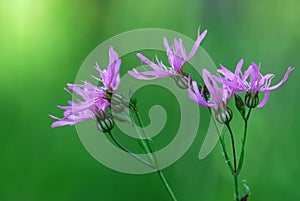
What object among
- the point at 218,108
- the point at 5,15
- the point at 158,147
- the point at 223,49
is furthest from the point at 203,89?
the point at 5,15

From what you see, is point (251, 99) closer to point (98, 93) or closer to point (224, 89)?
point (224, 89)

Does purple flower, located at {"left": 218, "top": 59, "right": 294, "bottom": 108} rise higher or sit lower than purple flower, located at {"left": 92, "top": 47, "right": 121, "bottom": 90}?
lower

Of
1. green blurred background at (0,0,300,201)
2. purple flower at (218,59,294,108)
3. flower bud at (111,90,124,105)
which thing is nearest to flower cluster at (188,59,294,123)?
purple flower at (218,59,294,108)

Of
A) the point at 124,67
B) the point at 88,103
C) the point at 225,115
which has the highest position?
the point at 124,67

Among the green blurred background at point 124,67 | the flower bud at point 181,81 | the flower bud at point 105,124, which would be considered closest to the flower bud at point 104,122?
the flower bud at point 105,124

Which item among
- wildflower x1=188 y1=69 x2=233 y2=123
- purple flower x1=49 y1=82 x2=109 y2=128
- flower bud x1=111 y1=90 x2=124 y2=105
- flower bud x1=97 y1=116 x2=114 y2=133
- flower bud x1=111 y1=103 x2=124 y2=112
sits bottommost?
wildflower x1=188 y1=69 x2=233 y2=123

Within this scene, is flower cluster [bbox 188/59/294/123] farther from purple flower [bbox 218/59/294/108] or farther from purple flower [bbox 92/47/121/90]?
purple flower [bbox 92/47/121/90]

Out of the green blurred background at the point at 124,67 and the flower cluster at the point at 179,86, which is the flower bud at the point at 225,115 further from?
the green blurred background at the point at 124,67

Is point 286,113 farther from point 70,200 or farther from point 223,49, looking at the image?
point 70,200

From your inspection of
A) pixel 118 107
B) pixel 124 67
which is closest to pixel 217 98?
pixel 118 107
